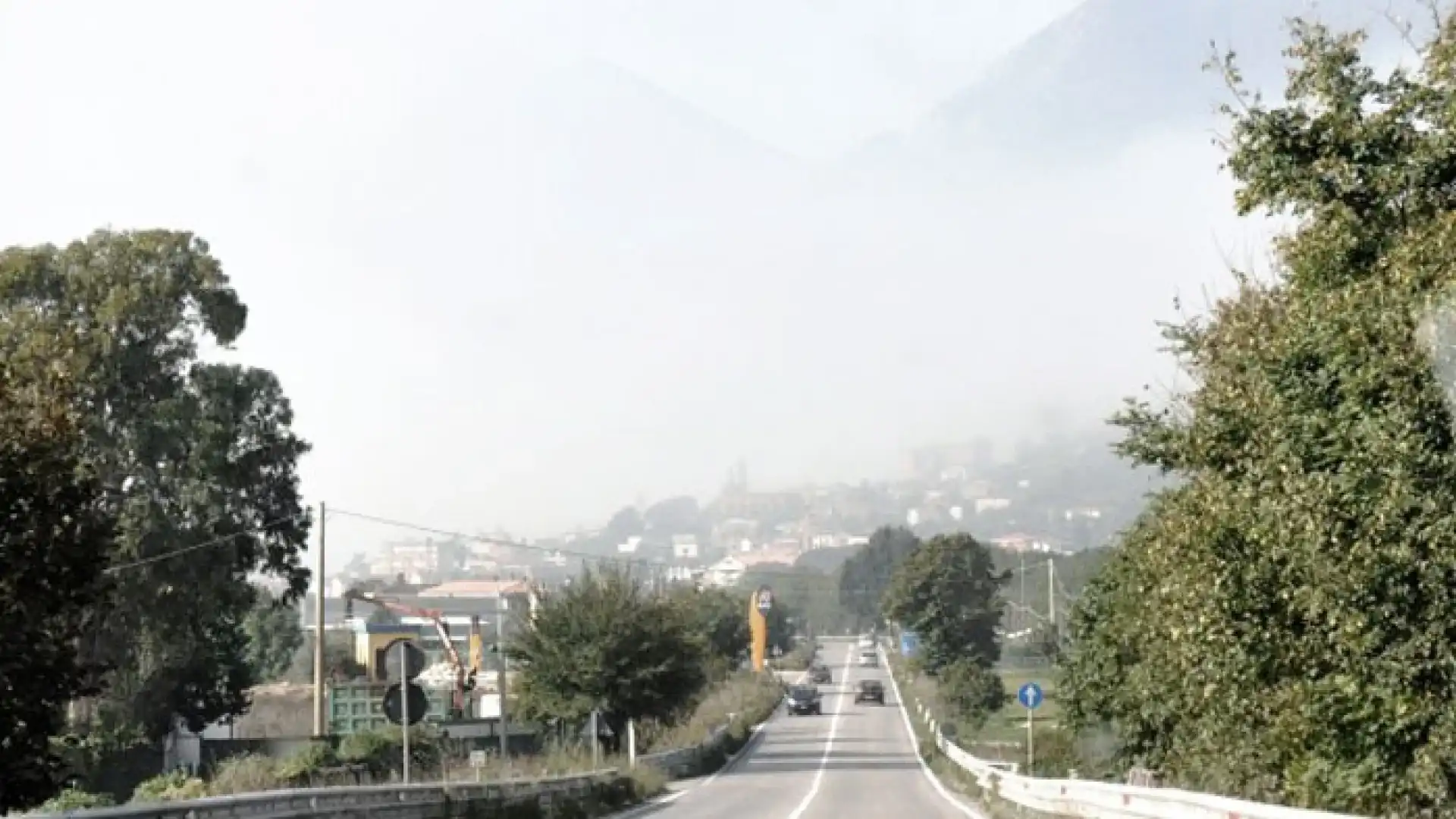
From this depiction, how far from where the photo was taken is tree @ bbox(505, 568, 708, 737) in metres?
53.6

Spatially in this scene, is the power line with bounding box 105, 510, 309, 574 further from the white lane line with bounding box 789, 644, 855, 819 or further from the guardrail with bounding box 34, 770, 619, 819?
the guardrail with bounding box 34, 770, 619, 819

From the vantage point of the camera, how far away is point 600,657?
174ft

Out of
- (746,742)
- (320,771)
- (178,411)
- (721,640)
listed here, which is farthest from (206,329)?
(721,640)

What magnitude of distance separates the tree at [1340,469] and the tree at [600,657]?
3250 cm

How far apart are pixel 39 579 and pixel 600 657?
132 feet

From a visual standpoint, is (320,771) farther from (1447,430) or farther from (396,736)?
(1447,430)

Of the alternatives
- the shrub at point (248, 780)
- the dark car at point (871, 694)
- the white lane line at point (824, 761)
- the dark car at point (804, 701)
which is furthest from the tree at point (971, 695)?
the shrub at point (248, 780)

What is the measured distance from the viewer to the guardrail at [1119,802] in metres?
16.3

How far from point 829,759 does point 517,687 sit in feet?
37.7

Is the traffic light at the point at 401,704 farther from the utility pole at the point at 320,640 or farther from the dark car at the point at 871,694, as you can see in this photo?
the dark car at the point at 871,694

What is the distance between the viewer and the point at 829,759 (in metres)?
61.3

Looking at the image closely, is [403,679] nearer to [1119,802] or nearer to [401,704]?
[401,704]

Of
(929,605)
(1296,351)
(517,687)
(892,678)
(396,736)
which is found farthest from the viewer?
(892,678)

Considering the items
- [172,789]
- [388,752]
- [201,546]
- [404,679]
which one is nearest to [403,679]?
[404,679]
